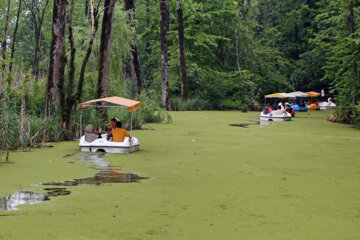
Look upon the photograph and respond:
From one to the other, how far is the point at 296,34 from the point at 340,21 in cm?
3433

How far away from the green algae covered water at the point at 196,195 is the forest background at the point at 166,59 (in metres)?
3.02

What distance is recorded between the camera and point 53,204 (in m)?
8.55

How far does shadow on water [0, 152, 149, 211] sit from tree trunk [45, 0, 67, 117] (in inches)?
197

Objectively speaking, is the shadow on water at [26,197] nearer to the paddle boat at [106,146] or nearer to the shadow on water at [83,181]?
the shadow on water at [83,181]

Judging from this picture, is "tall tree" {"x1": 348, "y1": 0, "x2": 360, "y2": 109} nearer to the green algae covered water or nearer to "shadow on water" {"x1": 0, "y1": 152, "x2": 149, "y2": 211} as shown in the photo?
the green algae covered water

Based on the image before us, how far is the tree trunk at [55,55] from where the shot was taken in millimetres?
19562

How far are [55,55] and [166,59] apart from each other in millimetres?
22323

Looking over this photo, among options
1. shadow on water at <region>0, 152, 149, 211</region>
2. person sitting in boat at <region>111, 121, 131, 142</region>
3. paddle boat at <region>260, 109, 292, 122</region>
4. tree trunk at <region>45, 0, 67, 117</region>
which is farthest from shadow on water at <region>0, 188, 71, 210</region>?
paddle boat at <region>260, 109, 292, 122</region>

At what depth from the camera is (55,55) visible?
19922mm

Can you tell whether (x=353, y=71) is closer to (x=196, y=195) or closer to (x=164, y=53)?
(x=164, y=53)

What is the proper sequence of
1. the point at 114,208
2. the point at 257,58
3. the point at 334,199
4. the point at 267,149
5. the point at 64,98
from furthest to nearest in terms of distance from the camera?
the point at 257,58 → the point at 64,98 → the point at 267,149 → the point at 334,199 → the point at 114,208

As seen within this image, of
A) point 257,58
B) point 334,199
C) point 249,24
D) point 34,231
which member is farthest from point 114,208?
point 249,24

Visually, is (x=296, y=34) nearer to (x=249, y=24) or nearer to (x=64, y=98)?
(x=249, y=24)

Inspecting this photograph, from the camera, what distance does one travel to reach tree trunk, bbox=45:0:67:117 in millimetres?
19562
